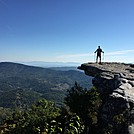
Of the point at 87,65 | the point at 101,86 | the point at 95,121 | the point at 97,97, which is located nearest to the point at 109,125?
the point at 95,121

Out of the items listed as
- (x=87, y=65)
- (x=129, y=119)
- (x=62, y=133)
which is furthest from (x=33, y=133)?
(x=87, y=65)

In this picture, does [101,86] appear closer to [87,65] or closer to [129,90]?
[129,90]

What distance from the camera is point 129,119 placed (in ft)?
79.0

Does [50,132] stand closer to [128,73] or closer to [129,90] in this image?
[129,90]

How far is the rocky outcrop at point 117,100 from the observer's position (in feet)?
78.9

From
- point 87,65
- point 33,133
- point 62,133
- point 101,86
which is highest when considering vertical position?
point 87,65

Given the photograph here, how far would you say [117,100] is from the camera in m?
27.1

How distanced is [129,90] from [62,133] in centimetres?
1438

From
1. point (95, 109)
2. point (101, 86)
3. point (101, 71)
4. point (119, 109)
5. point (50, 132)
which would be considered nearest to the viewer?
point (50, 132)

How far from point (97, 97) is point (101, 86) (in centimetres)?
557

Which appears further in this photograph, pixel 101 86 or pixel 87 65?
pixel 87 65

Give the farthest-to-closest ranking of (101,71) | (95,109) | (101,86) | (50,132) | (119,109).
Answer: (101,71) < (101,86) < (95,109) < (119,109) < (50,132)

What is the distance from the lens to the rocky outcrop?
24.1m

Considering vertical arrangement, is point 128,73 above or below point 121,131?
above
